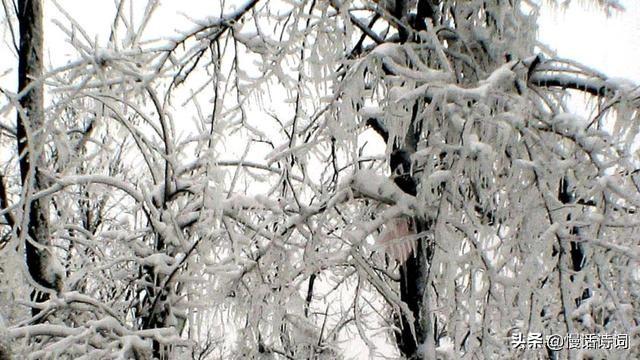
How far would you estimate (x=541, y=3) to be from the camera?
2926 millimetres

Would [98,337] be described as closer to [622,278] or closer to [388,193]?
[388,193]

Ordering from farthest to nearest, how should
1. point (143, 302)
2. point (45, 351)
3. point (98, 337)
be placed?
point (143, 302), point (98, 337), point (45, 351)

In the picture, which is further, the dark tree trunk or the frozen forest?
the dark tree trunk

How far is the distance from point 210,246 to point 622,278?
2500mm

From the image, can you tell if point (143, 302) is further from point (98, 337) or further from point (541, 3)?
point (541, 3)

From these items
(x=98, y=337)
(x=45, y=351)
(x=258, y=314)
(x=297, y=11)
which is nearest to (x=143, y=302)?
(x=98, y=337)

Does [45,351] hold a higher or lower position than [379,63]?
lower

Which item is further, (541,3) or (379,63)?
(541,3)

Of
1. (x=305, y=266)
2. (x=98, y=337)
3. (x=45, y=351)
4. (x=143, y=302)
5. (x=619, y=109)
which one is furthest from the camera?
(x=143, y=302)

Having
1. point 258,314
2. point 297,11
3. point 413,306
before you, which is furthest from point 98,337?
point 297,11

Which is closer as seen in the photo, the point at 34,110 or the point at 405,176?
the point at 405,176

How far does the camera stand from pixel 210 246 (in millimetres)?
3863

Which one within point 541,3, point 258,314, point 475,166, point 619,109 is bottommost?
point 258,314

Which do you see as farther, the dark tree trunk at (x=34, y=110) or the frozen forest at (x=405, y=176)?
the dark tree trunk at (x=34, y=110)
